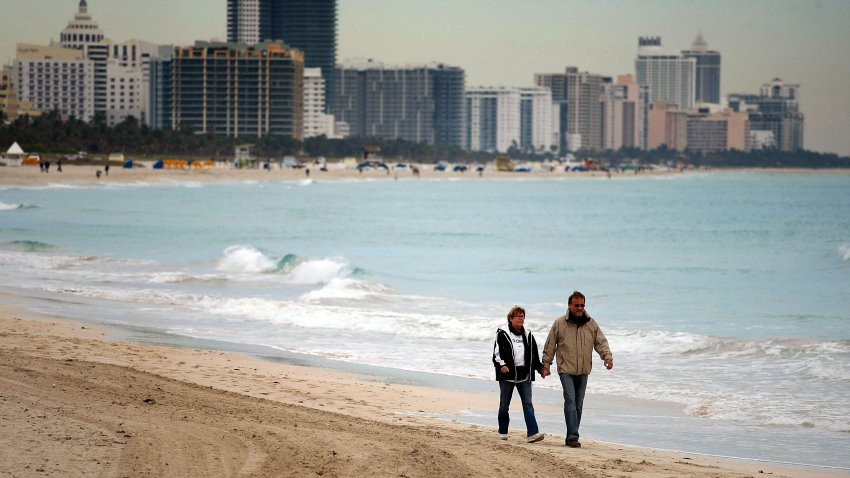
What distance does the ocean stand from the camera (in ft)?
43.8

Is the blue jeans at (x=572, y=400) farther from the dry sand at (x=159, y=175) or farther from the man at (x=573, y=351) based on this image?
the dry sand at (x=159, y=175)

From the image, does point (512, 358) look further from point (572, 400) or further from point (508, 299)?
point (508, 299)

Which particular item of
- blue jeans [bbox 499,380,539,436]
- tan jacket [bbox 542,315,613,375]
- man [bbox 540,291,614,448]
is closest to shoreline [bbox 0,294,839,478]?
blue jeans [bbox 499,380,539,436]

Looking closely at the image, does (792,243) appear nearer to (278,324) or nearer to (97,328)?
(278,324)

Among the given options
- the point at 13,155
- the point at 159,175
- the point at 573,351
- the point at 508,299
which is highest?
the point at 13,155

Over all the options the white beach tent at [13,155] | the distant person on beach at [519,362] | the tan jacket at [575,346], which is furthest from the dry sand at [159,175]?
the tan jacket at [575,346]

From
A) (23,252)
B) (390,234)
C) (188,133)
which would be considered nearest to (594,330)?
(23,252)

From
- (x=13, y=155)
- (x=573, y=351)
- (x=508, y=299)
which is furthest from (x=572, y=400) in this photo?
(x=13, y=155)

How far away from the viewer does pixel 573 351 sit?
1027 centimetres

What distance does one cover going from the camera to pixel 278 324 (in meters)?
20.8

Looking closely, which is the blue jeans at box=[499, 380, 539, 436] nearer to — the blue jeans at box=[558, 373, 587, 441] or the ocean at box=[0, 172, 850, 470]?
the blue jeans at box=[558, 373, 587, 441]

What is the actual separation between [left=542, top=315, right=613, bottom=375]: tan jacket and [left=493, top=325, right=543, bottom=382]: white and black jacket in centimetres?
14

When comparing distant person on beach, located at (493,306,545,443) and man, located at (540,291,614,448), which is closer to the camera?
man, located at (540,291,614,448)

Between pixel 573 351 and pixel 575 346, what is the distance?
0.05 meters
